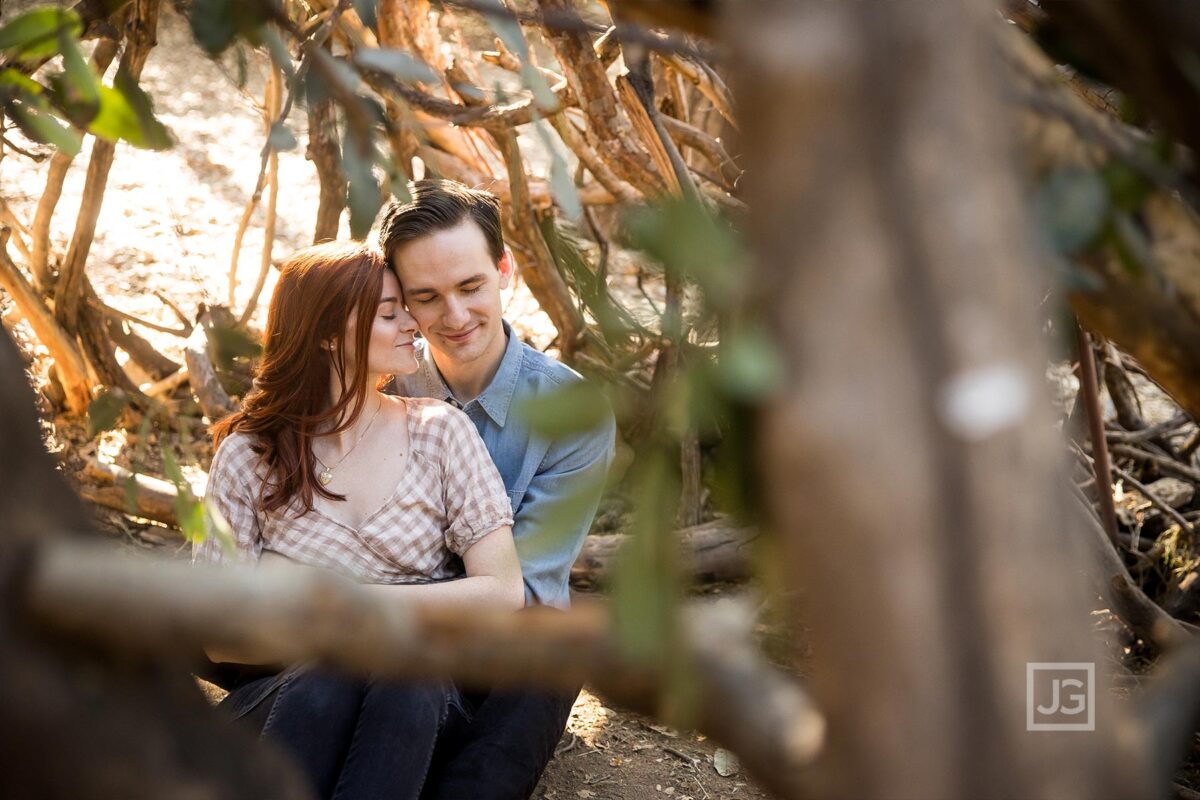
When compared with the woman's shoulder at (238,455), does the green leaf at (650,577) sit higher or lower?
higher

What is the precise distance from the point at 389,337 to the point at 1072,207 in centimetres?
166

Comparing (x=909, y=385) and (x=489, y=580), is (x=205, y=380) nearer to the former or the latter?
(x=489, y=580)

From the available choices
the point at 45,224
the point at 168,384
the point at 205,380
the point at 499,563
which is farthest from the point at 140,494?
the point at 499,563

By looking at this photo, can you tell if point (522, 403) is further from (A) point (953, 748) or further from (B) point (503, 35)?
(B) point (503, 35)

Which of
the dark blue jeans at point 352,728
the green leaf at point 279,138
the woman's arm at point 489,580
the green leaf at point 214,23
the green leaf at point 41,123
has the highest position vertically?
the green leaf at point 214,23

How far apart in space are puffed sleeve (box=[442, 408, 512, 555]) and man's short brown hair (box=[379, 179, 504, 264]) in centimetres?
36

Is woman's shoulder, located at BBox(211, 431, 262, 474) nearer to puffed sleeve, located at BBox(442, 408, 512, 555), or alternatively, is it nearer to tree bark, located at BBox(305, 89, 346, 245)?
puffed sleeve, located at BBox(442, 408, 512, 555)

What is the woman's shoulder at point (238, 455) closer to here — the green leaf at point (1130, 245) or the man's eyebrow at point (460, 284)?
the man's eyebrow at point (460, 284)

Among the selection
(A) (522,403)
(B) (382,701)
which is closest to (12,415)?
(A) (522,403)

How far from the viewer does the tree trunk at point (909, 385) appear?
1.29 feet

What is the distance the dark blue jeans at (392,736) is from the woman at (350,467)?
2cm

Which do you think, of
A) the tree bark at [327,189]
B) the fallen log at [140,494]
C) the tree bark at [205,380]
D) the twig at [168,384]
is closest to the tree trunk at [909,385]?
the tree bark at [327,189]

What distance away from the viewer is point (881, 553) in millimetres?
393

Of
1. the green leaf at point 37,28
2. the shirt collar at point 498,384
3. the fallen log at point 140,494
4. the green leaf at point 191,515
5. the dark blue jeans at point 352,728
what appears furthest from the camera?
the fallen log at point 140,494
